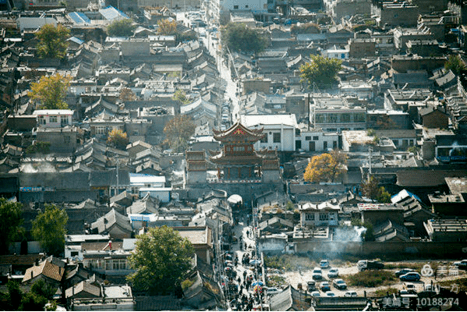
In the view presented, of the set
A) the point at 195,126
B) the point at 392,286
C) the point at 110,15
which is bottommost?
the point at 392,286

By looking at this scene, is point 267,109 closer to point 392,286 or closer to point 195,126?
point 195,126

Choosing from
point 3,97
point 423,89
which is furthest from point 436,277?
point 3,97

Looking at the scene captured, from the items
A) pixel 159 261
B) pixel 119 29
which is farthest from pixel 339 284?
pixel 119 29

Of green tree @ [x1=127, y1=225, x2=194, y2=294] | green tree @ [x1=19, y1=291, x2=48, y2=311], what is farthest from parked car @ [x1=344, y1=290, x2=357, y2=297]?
green tree @ [x1=19, y1=291, x2=48, y2=311]

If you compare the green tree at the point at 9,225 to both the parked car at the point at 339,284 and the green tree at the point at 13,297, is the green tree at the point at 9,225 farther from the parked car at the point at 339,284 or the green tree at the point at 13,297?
the parked car at the point at 339,284

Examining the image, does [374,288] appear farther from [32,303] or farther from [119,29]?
[119,29]
